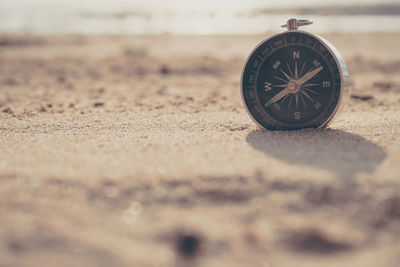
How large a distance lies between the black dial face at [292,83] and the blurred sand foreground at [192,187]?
132 mm

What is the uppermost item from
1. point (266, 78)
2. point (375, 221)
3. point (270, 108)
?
point (266, 78)

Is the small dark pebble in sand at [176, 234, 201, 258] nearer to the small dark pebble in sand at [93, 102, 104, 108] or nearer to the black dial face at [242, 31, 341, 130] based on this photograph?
the black dial face at [242, 31, 341, 130]

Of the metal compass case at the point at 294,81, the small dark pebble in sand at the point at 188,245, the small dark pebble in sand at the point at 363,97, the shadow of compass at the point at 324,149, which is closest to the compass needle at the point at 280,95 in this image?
the metal compass case at the point at 294,81

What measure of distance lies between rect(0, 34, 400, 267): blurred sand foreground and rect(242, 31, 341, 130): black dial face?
0.43ft

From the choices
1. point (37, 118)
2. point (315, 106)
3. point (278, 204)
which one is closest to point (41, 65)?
point (37, 118)

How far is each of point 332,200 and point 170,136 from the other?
1.41 metres

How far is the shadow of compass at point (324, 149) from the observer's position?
8.56 feet

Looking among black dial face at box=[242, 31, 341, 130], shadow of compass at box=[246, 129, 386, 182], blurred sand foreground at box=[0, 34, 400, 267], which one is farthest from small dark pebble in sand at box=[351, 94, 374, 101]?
black dial face at box=[242, 31, 341, 130]

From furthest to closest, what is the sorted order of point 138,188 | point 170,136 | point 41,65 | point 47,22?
point 47,22
point 41,65
point 170,136
point 138,188

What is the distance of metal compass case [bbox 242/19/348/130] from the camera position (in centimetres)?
319

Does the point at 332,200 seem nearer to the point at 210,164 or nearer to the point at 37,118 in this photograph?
the point at 210,164

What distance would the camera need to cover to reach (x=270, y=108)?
334 centimetres

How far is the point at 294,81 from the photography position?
10.7 feet

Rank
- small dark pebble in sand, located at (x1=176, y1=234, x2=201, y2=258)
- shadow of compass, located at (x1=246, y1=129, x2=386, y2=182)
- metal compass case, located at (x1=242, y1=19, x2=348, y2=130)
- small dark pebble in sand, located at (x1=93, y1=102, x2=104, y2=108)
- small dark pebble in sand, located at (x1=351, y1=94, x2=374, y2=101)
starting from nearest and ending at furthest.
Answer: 1. small dark pebble in sand, located at (x1=176, y1=234, x2=201, y2=258)
2. shadow of compass, located at (x1=246, y1=129, x2=386, y2=182)
3. metal compass case, located at (x1=242, y1=19, x2=348, y2=130)
4. small dark pebble in sand, located at (x1=93, y1=102, x2=104, y2=108)
5. small dark pebble in sand, located at (x1=351, y1=94, x2=374, y2=101)
